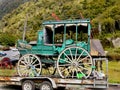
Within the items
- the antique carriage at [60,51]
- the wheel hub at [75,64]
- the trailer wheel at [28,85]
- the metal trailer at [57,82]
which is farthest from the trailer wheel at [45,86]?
the wheel hub at [75,64]

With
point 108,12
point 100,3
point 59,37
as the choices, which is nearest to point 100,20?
point 108,12

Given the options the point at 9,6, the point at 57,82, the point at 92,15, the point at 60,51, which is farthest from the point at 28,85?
the point at 9,6

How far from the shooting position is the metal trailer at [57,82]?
11.2 m

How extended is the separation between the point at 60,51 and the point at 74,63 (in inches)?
28.7

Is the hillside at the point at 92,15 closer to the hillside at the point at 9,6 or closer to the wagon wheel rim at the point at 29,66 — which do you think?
the wagon wheel rim at the point at 29,66

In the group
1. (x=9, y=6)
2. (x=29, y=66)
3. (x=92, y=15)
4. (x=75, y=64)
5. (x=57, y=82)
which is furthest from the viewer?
(x=9, y=6)

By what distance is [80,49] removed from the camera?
39.1 ft

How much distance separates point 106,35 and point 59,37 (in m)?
33.4

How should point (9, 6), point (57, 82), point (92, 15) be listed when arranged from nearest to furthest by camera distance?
point (57, 82)
point (92, 15)
point (9, 6)

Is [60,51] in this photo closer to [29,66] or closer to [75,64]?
[75,64]

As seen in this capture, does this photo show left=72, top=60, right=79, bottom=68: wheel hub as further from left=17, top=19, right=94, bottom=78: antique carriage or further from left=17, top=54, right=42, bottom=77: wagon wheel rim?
left=17, top=54, right=42, bottom=77: wagon wheel rim

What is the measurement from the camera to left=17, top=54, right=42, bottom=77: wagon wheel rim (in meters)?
12.6

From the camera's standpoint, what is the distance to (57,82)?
464 inches

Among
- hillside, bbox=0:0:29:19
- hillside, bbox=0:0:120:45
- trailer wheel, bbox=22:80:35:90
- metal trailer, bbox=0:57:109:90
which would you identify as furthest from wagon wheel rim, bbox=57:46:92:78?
hillside, bbox=0:0:29:19
